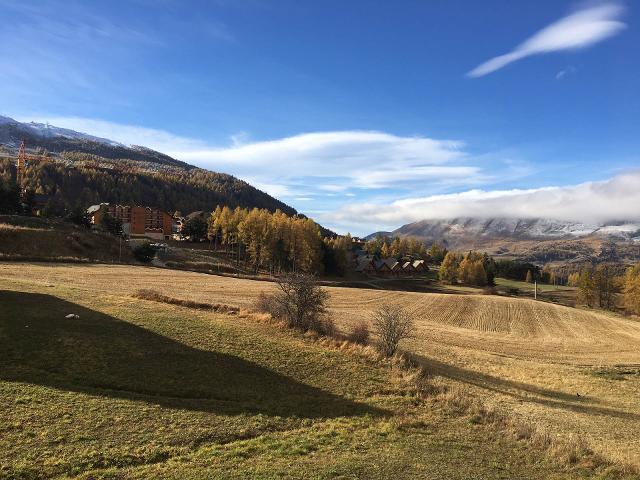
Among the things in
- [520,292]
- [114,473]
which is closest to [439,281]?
[520,292]

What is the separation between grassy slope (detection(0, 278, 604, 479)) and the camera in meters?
13.7

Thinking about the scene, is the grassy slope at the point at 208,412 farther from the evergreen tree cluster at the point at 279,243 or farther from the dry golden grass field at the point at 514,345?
the evergreen tree cluster at the point at 279,243

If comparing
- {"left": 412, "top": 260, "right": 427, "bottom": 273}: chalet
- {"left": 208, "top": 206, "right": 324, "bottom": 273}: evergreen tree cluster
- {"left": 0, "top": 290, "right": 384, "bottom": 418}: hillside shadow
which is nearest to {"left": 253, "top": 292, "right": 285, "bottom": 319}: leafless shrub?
{"left": 0, "top": 290, "right": 384, "bottom": 418}: hillside shadow

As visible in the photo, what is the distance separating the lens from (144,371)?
21.2 metres

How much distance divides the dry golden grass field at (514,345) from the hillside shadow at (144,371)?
10589 mm

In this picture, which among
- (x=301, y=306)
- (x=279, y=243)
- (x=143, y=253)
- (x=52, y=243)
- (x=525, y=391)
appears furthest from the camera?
(x=279, y=243)

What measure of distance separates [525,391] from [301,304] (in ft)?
53.6

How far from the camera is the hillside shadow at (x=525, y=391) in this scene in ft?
89.7

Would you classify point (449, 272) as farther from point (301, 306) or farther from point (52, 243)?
point (301, 306)

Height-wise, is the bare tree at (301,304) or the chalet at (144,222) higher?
the chalet at (144,222)

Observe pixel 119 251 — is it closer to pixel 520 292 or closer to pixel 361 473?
pixel 361 473

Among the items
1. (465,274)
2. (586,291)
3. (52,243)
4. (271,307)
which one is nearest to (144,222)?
(52,243)

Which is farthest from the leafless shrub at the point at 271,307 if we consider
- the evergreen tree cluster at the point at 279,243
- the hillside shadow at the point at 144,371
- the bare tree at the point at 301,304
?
the evergreen tree cluster at the point at 279,243

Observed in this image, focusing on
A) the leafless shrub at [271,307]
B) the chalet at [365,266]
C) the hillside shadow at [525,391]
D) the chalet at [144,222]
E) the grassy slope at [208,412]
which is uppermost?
the chalet at [144,222]
